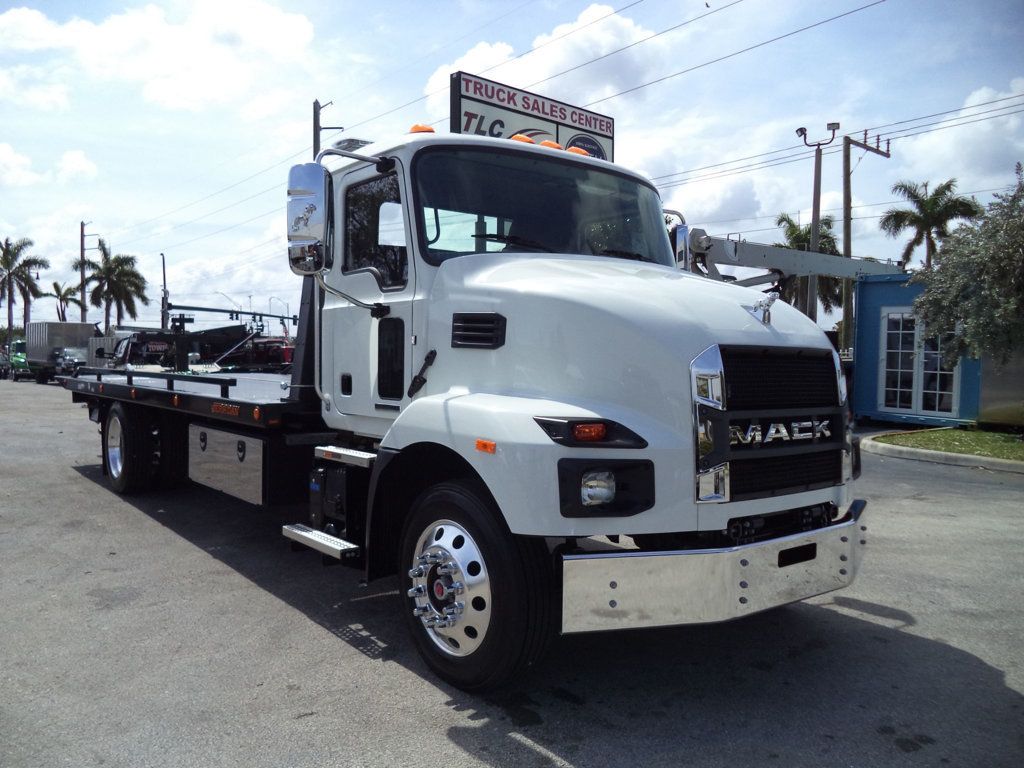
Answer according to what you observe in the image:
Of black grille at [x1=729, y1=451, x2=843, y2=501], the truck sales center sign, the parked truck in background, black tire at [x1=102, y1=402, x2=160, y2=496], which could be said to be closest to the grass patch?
the truck sales center sign

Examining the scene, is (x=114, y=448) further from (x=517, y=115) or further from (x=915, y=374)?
(x=915, y=374)

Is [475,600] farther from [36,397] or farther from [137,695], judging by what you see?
[36,397]

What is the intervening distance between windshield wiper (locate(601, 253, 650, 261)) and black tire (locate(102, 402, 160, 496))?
5.42m

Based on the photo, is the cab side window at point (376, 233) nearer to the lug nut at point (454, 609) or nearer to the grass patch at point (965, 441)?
the lug nut at point (454, 609)

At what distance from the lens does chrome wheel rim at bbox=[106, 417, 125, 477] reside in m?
8.13

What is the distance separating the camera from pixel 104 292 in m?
54.8

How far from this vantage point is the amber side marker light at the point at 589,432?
10.5ft

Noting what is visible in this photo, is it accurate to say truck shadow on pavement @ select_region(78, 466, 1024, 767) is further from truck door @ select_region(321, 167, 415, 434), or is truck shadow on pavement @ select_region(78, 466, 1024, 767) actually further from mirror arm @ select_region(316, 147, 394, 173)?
mirror arm @ select_region(316, 147, 394, 173)

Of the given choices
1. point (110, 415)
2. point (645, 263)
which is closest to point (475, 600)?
point (645, 263)

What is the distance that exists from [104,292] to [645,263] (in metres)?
58.0

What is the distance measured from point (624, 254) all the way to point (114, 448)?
6.25 m

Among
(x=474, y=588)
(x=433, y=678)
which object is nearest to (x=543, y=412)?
(x=474, y=588)

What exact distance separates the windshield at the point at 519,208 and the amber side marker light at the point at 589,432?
134cm

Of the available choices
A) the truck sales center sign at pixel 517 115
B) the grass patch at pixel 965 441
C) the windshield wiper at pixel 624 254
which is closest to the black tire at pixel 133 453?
the windshield wiper at pixel 624 254
